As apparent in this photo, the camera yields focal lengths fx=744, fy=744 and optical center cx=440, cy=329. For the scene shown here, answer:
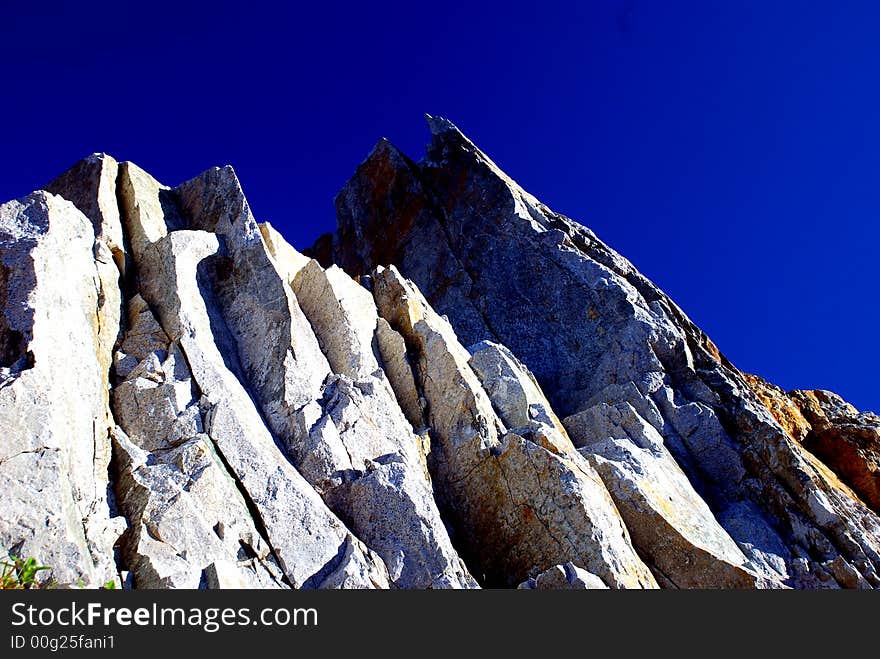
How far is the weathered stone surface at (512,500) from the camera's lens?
25188 millimetres

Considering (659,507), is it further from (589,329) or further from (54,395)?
(54,395)

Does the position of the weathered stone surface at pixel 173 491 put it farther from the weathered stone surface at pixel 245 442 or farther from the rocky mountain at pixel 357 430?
the weathered stone surface at pixel 245 442

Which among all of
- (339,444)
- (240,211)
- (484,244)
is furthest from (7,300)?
(484,244)

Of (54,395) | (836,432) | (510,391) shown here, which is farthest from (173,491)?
(836,432)

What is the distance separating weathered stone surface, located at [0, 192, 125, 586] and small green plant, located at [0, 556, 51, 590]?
47cm

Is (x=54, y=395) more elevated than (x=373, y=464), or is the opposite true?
(x=54, y=395)

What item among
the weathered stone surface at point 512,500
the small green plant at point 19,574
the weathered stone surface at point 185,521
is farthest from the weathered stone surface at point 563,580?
the small green plant at point 19,574

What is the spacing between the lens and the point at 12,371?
65.0 ft

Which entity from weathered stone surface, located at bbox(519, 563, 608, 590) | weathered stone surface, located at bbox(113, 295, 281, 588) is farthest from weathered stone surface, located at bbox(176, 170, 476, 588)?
weathered stone surface, located at bbox(113, 295, 281, 588)

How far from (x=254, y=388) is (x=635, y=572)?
15031 millimetres

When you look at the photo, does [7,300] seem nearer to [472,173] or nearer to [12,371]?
[12,371]

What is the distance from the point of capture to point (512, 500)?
27.0 meters

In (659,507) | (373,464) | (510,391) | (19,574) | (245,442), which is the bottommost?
(19,574)

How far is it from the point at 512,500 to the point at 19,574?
16203 mm
